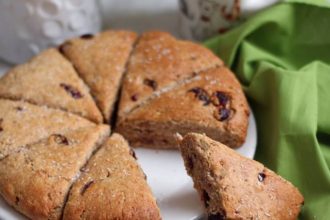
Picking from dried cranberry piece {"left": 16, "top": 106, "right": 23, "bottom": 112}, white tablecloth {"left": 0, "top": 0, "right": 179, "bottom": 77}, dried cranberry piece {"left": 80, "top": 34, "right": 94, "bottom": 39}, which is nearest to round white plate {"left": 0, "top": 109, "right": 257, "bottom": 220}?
dried cranberry piece {"left": 16, "top": 106, "right": 23, "bottom": 112}

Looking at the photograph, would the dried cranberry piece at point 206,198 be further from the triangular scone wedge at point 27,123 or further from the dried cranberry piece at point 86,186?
the triangular scone wedge at point 27,123

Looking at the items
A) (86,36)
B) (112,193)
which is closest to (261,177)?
(112,193)

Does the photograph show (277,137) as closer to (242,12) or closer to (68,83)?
(242,12)

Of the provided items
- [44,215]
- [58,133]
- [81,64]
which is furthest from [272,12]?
[44,215]

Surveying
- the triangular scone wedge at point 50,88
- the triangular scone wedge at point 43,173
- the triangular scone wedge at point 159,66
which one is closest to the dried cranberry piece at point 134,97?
the triangular scone wedge at point 159,66

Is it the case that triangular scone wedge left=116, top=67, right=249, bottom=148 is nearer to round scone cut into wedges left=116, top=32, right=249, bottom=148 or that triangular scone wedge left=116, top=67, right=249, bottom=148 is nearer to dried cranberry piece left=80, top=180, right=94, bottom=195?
round scone cut into wedges left=116, top=32, right=249, bottom=148

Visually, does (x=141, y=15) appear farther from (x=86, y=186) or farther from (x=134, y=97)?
(x=86, y=186)
